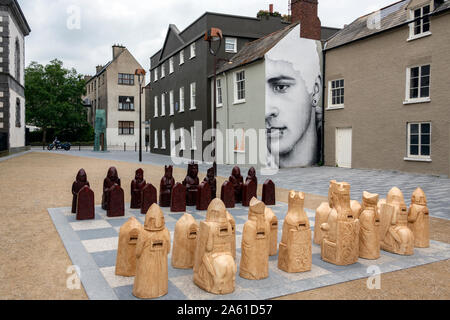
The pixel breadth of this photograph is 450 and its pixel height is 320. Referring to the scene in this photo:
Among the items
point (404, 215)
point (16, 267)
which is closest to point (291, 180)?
point (404, 215)

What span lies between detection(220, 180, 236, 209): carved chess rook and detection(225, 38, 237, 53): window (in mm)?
16474

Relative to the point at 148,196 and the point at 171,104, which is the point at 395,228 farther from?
the point at 171,104

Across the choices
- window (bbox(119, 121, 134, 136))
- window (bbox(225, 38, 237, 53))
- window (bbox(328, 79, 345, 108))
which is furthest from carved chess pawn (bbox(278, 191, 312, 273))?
window (bbox(119, 121, 134, 136))

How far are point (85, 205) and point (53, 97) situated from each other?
→ 1677 inches

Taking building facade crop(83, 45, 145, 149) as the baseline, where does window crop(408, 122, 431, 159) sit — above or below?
below

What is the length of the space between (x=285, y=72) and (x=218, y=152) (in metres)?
6.31

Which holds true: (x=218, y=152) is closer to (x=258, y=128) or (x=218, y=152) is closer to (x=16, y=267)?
(x=258, y=128)

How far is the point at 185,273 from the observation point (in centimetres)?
375

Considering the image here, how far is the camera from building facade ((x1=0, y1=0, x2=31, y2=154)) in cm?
2334

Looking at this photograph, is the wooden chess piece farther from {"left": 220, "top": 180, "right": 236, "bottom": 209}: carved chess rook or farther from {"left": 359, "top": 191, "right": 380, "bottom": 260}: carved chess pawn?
{"left": 220, "top": 180, "right": 236, "bottom": 209}: carved chess rook

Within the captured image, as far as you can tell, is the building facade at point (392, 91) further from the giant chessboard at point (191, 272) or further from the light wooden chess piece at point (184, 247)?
the light wooden chess piece at point (184, 247)

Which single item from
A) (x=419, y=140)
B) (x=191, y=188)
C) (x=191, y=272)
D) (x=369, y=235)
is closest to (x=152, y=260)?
(x=191, y=272)

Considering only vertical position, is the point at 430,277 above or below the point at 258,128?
below

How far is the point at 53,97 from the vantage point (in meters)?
43.7
